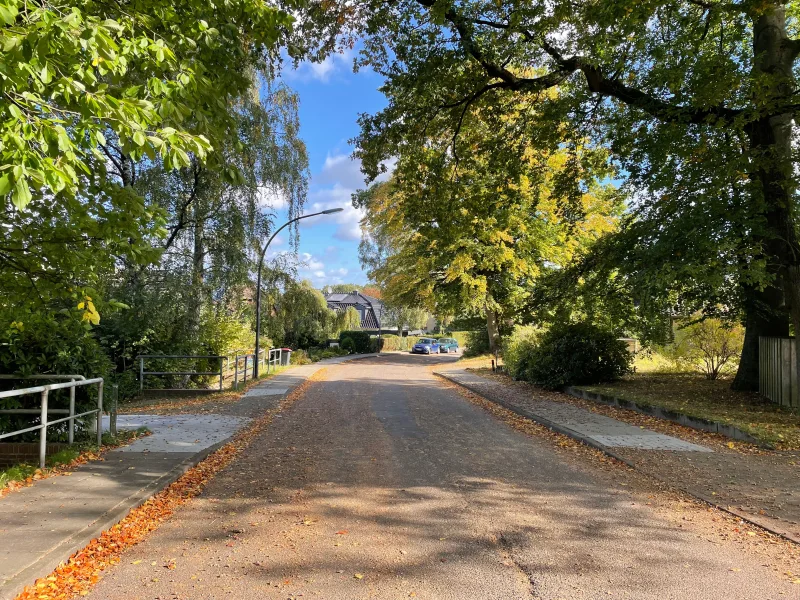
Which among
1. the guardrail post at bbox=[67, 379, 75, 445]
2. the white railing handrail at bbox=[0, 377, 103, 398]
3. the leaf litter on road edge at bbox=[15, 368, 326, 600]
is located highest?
the white railing handrail at bbox=[0, 377, 103, 398]

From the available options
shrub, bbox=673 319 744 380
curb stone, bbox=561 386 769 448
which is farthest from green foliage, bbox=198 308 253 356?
shrub, bbox=673 319 744 380

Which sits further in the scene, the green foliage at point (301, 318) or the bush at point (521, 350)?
the green foliage at point (301, 318)

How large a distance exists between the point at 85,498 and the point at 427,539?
342cm

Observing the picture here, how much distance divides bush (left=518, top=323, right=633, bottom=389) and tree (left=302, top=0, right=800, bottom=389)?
362 cm

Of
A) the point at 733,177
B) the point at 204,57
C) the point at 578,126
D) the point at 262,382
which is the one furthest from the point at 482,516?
the point at 262,382

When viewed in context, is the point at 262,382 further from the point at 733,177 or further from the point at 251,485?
the point at 733,177

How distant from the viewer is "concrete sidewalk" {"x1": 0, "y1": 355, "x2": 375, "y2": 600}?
3846 millimetres

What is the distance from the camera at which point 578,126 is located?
489 inches

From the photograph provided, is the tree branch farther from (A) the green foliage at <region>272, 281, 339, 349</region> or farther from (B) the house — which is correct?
(B) the house

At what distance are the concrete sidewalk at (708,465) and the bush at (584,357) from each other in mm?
4356

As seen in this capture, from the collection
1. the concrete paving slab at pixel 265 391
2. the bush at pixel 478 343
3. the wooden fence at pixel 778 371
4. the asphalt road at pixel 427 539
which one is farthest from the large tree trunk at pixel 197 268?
the bush at pixel 478 343

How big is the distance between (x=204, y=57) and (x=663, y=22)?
9453mm

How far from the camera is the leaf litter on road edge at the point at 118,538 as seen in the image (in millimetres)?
3559

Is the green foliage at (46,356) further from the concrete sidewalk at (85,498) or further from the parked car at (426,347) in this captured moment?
the parked car at (426,347)
